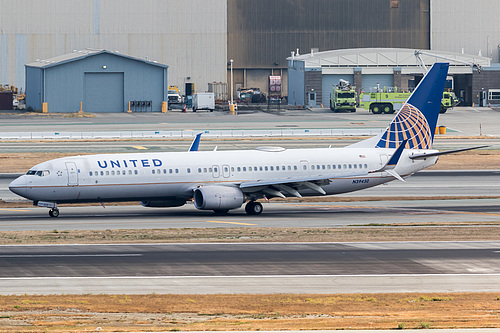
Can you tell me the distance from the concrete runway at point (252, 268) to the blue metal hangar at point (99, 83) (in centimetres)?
9587

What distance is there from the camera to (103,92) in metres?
131

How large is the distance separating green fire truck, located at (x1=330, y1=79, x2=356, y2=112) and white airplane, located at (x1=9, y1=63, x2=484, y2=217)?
75.0 m

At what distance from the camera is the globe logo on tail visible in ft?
174

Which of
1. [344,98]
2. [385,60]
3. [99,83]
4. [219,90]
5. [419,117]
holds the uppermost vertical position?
[385,60]

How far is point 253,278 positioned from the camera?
30203mm

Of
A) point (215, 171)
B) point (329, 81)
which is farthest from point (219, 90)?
point (215, 171)

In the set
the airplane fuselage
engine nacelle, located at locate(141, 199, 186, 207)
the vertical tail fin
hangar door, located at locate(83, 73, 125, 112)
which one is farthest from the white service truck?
engine nacelle, located at locate(141, 199, 186, 207)

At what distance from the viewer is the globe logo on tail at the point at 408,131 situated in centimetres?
5312

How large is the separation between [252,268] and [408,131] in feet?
79.4

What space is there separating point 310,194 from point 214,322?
27.0 meters

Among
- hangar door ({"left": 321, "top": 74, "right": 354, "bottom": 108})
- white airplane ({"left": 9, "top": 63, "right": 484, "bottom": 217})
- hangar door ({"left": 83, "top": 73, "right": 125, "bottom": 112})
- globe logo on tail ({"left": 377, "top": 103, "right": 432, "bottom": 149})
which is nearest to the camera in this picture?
white airplane ({"left": 9, "top": 63, "right": 484, "bottom": 217})

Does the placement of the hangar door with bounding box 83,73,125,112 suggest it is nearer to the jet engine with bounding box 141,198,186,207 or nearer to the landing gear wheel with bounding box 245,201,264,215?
the jet engine with bounding box 141,198,186,207

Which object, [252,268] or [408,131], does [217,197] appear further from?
[252,268]

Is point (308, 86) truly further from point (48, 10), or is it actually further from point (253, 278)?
point (253, 278)
